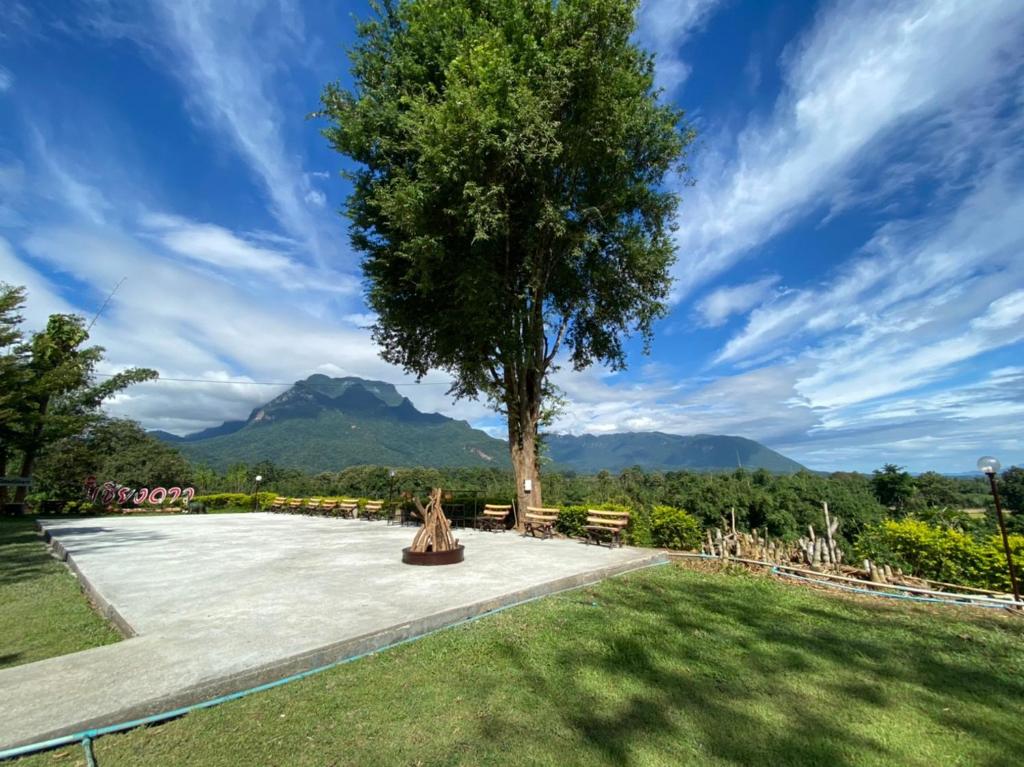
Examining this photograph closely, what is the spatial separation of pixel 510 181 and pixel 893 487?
2631 inches

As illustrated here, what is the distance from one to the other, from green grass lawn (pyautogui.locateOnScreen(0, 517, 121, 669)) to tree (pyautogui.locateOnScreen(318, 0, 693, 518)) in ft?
30.6

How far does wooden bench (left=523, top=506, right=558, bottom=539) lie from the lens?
12.9m

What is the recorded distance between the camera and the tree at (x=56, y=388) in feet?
64.4

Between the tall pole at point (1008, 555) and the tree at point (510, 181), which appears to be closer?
the tall pole at point (1008, 555)

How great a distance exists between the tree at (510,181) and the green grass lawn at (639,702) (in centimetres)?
923

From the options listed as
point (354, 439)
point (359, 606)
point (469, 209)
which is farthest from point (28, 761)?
point (354, 439)

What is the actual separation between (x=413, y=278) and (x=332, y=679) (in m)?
12.0

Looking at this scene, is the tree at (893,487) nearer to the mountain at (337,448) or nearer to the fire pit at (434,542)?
the fire pit at (434,542)

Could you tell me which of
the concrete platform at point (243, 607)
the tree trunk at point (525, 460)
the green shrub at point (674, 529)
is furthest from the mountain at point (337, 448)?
the concrete platform at point (243, 607)

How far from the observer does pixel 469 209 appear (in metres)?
11.5

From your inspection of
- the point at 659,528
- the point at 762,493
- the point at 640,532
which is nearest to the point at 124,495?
the point at 640,532

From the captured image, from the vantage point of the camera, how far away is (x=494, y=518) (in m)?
15.0

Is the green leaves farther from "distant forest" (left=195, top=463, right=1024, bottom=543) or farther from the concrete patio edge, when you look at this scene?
"distant forest" (left=195, top=463, right=1024, bottom=543)

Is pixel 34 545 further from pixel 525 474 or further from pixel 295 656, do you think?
pixel 295 656
